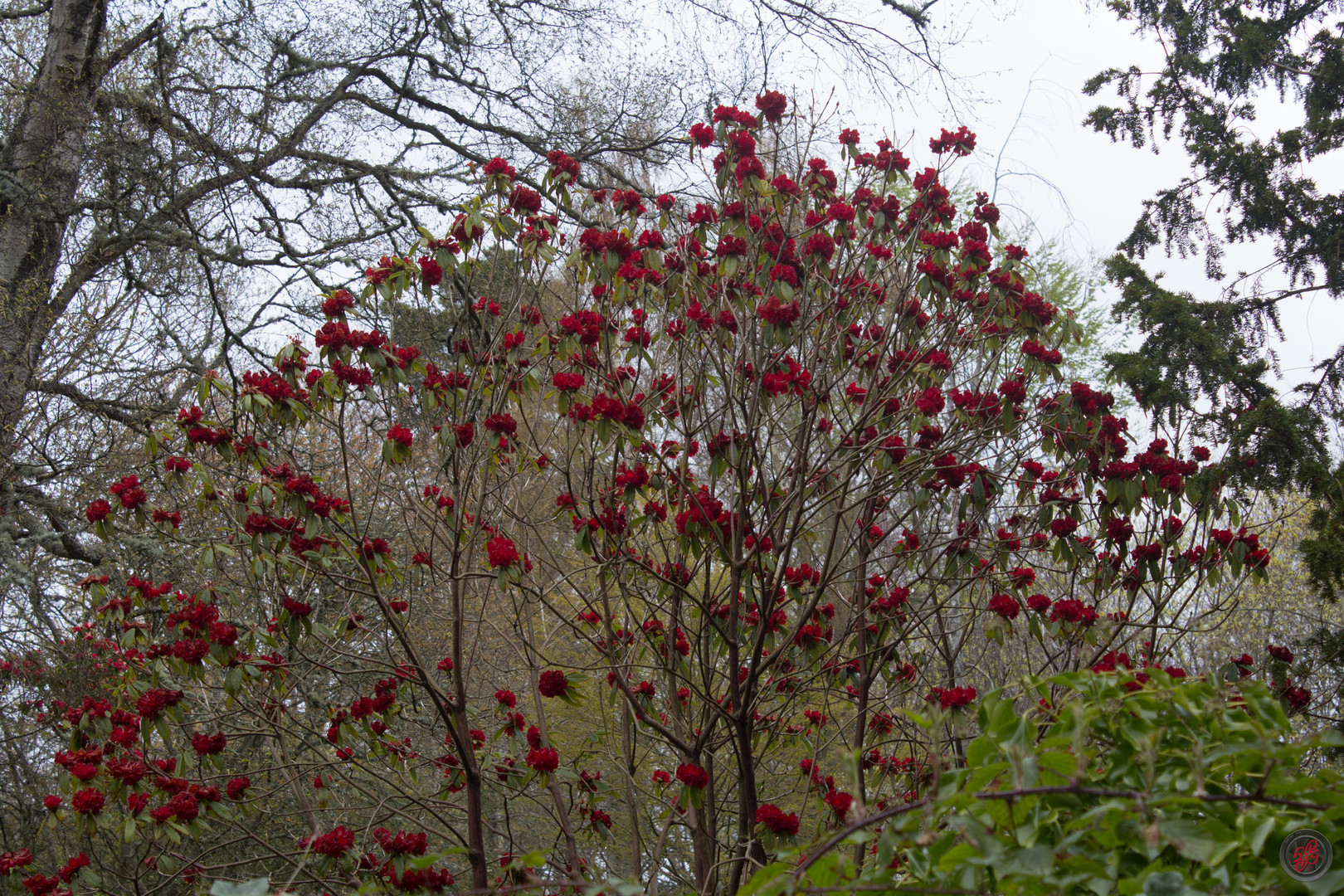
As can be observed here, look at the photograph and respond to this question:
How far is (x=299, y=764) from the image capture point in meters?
2.36

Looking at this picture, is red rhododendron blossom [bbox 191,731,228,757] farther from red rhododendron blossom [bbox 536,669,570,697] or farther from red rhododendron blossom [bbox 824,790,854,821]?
red rhododendron blossom [bbox 824,790,854,821]

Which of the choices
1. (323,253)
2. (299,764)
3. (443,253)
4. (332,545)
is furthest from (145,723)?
(323,253)

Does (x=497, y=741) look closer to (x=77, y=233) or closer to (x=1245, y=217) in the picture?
(x=77, y=233)

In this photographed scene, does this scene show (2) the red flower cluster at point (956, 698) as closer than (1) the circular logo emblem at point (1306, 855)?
No

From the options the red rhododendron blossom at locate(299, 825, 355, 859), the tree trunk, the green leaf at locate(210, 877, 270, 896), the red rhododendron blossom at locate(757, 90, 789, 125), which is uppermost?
the tree trunk

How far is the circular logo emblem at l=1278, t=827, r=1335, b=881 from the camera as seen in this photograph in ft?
2.95

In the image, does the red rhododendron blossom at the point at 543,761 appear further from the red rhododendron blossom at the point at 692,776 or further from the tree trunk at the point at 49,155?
the tree trunk at the point at 49,155

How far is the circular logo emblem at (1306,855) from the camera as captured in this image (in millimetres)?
899

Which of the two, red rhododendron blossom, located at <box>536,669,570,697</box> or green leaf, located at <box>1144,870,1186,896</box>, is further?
red rhododendron blossom, located at <box>536,669,570,697</box>

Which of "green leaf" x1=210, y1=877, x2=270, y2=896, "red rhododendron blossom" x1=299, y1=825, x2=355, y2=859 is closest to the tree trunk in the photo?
"red rhododendron blossom" x1=299, y1=825, x2=355, y2=859

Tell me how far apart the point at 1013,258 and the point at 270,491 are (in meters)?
2.57

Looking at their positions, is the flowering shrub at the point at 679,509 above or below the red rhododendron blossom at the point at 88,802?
above

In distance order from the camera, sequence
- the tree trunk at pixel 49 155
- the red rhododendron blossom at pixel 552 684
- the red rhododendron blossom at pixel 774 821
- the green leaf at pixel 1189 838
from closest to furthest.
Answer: the green leaf at pixel 1189 838 < the red rhododendron blossom at pixel 774 821 < the red rhododendron blossom at pixel 552 684 < the tree trunk at pixel 49 155

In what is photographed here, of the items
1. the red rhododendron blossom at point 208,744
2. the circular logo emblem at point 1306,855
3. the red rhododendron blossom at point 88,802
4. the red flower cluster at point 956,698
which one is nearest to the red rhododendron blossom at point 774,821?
the red flower cluster at point 956,698
